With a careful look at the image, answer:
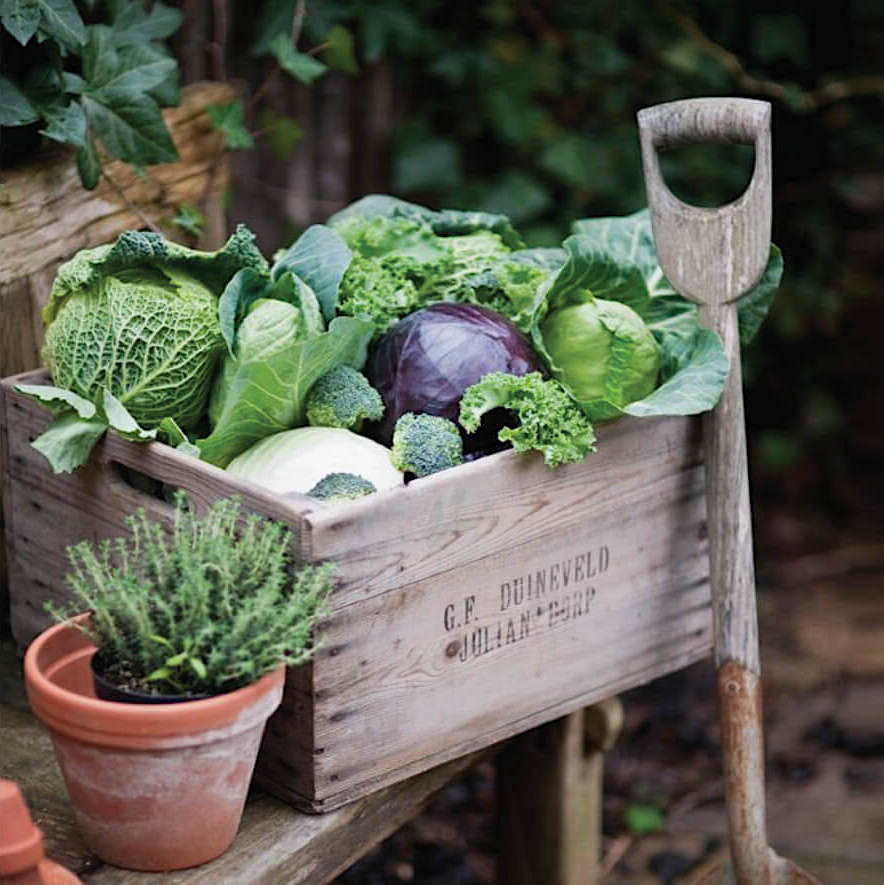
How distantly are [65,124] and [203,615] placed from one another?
3.05 ft

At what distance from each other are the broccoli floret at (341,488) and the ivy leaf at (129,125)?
76 centimetres

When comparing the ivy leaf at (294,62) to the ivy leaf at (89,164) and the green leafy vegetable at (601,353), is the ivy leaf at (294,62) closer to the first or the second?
the ivy leaf at (89,164)

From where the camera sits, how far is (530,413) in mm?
1744

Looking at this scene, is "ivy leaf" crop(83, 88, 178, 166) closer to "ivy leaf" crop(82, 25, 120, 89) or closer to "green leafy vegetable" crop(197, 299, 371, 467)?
"ivy leaf" crop(82, 25, 120, 89)

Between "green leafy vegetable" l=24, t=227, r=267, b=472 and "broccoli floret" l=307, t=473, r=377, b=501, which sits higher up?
"green leafy vegetable" l=24, t=227, r=267, b=472

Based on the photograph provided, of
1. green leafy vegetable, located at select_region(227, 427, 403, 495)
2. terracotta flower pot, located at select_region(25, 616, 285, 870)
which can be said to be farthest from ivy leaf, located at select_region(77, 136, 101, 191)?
terracotta flower pot, located at select_region(25, 616, 285, 870)

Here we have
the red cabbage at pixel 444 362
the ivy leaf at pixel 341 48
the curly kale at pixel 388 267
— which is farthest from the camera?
the ivy leaf at pixel 341 48

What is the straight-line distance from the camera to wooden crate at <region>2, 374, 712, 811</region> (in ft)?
5.34

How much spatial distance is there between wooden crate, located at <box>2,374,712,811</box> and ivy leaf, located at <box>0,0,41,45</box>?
18.0 inches

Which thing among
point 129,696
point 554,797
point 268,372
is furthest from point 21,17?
point 554,797

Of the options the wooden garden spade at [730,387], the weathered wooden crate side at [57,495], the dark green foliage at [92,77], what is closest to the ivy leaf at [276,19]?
the dark green foliage at [92,77]

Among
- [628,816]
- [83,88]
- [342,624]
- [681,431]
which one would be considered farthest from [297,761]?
[628,816]

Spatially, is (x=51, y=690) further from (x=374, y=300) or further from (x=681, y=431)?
(x=681, y=431)

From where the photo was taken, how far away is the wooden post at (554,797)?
2455 millimetres
